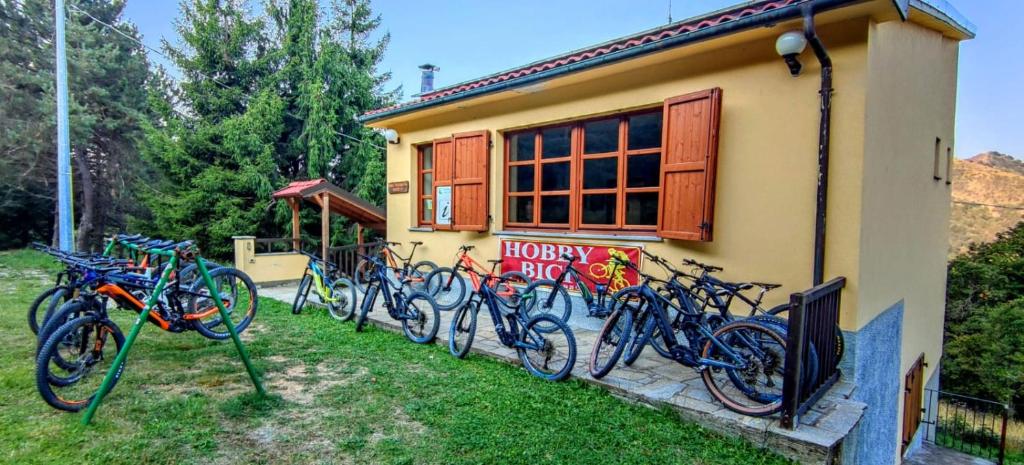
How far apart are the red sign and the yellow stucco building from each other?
102 millimetres

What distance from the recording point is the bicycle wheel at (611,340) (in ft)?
11.7

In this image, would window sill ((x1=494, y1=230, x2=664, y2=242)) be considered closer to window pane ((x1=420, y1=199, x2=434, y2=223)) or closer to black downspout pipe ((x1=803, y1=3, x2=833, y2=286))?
black downspout pipe ((x1=803, y1=3, x2=833, y2=286))

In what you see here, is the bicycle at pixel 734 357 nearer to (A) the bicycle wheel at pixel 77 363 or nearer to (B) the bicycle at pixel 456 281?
(B) the bicycle at pixel 456 281

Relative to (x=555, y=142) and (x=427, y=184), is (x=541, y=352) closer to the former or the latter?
(x=555, y=142)

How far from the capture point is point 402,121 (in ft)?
24.5

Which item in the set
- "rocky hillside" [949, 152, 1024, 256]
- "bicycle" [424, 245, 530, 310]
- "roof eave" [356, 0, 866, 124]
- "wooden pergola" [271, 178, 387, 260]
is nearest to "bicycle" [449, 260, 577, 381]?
"bicycle" [424, 245, 530, 310]

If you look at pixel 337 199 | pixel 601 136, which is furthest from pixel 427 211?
pixel 601 136

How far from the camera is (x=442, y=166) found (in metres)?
6.79

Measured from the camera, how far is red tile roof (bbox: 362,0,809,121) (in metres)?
3.88

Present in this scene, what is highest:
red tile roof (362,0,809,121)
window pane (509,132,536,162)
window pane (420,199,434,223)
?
red tile roof (362,0,809,121)

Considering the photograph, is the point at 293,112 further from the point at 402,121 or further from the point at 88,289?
the point at 88,289

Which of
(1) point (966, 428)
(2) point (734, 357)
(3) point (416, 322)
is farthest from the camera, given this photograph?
(1) point (966, 428)

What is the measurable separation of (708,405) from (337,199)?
21.9 feet

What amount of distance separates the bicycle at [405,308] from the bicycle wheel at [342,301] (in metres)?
0.41
